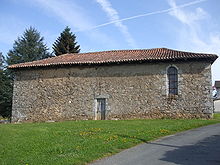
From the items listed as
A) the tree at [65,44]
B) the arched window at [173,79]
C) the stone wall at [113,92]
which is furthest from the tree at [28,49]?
the arched window at [173,79]

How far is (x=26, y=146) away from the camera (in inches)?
282

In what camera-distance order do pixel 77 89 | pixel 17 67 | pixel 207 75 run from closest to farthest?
pixel 207 75 < pixel 77 89 < pixel 17 67

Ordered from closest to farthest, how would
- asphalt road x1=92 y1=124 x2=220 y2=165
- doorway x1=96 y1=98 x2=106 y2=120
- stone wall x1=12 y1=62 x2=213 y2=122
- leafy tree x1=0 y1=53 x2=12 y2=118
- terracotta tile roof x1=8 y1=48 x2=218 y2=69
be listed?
asphalt road x1=92 y1=124 x2=220 y2=165 < terracotta tile roof x1=8 y1=48 x2=218 y2=69 < stone wall x1=12 y1=62 x2=213 y2=122 < doorway x1=96 y1=98 x2=106 y2=120 < leafy tree x1=0 y1=53 x2=12 y2=118

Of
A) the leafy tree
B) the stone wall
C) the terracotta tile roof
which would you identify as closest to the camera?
the terracotta tile roof

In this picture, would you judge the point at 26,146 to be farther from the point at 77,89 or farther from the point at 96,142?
the point at 77,89

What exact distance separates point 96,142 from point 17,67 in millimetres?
13347

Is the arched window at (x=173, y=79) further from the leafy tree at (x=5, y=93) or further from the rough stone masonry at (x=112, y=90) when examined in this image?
the leafy tree at (x=5, y=93)

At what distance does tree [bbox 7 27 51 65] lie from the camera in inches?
1241

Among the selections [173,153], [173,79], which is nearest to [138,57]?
[173,79]

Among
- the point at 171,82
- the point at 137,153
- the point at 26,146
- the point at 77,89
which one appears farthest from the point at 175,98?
the point at 26,146

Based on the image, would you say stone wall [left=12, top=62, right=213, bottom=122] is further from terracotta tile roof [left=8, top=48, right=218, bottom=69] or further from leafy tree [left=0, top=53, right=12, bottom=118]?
leafy tree [left=0, top=53, right=12, bottom=118]

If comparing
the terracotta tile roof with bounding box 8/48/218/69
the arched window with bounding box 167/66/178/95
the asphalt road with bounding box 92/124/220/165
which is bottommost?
the asphalt road with bounding box 92/124/220/165

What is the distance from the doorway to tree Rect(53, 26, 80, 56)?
1878 cm

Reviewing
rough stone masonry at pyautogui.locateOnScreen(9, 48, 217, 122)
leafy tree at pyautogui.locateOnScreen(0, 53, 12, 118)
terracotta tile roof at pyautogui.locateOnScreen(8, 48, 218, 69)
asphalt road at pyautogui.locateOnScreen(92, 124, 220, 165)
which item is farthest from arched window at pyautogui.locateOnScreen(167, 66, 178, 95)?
leafy tree at pyautogui.locateOnScreen(0, 53, 12, 118)
